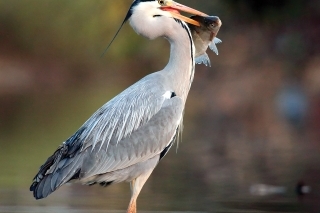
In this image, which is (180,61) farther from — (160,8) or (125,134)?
(125,134)

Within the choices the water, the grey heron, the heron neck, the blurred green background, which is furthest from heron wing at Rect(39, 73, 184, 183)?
the blurred green background

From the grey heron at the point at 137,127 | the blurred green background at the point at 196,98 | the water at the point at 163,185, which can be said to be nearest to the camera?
the grey heron at the point at 137,127

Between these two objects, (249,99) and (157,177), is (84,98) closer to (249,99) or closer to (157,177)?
(249,99)

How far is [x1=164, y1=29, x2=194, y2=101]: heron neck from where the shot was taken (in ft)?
25.3

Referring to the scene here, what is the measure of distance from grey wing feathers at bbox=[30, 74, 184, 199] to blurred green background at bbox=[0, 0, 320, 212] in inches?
58.4

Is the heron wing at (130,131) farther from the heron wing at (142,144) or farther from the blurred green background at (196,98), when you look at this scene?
the blurred green background at (196,98)

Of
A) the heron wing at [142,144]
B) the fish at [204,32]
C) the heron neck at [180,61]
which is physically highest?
the fish at [204,32]

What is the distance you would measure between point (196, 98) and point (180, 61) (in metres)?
15.5

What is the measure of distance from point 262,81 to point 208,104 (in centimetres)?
194

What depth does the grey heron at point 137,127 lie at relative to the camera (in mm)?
7297

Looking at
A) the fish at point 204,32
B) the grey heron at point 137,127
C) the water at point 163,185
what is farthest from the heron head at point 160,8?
the water at point 163,185

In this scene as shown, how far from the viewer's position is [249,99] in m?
21.9

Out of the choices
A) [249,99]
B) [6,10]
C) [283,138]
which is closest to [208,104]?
[249,99]

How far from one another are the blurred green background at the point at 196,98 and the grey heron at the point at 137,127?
1425mm
